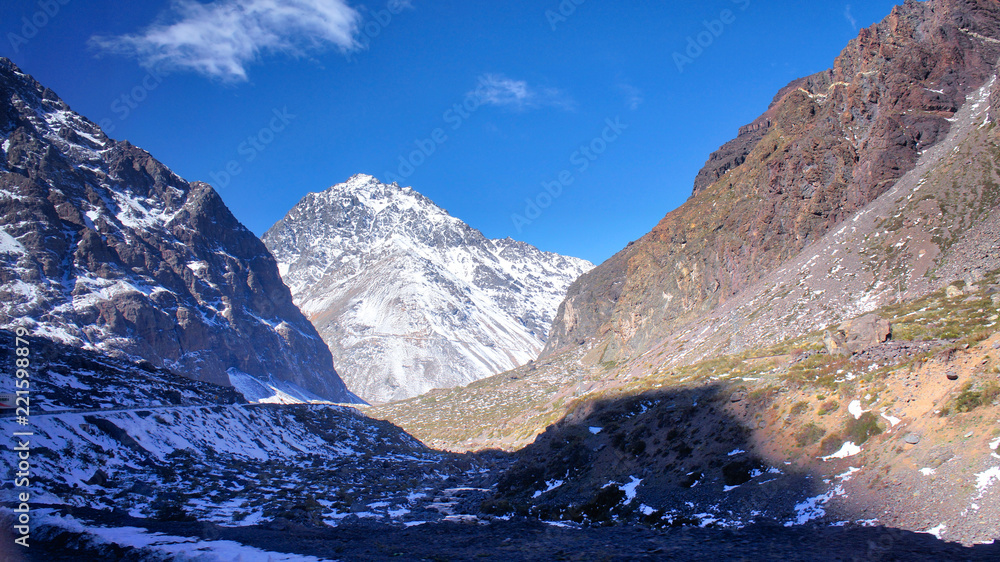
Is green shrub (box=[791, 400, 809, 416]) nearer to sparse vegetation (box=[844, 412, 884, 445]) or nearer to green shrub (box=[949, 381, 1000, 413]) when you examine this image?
sparse vegetation (box=[844, 412, 884, 445])

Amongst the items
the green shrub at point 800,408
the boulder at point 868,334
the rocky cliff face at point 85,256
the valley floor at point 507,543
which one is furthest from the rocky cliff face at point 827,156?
the rocky cliff face at point 85,256

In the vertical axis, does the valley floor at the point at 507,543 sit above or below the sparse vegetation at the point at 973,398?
below

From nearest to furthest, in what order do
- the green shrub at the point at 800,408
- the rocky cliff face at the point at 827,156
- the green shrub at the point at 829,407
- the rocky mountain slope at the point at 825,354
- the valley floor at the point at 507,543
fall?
the valley floor at the point at 507,543 → the rocky mountain slope at the point at 825,354 → the green shrub at the point at 829,407 → the green shrub at the point at 800,408 → the rocky cliff face at the point at 827,156

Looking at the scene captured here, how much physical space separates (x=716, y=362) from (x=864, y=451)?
23.5m

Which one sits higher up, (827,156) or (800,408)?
(827,156)

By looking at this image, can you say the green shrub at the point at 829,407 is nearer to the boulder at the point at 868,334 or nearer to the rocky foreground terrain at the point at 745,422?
the rocky foreground terrain at the point at 745,422

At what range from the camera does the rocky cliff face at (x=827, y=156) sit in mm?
55375

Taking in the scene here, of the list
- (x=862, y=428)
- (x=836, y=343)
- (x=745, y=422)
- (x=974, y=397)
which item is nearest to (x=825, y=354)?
(x=836, y=343)

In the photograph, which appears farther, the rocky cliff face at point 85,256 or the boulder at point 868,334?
the rocky cliff face at point 85,256

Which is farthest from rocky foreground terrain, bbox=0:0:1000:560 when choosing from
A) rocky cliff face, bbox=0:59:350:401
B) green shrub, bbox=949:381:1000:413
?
rocky cliff face, bbox=0:59:350:401

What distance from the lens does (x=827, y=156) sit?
64062mm

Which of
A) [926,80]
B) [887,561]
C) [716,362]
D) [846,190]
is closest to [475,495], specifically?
[716,362]

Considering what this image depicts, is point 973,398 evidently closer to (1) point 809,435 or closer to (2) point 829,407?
(2) point 829,407

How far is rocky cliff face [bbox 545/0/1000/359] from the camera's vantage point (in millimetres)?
55375
